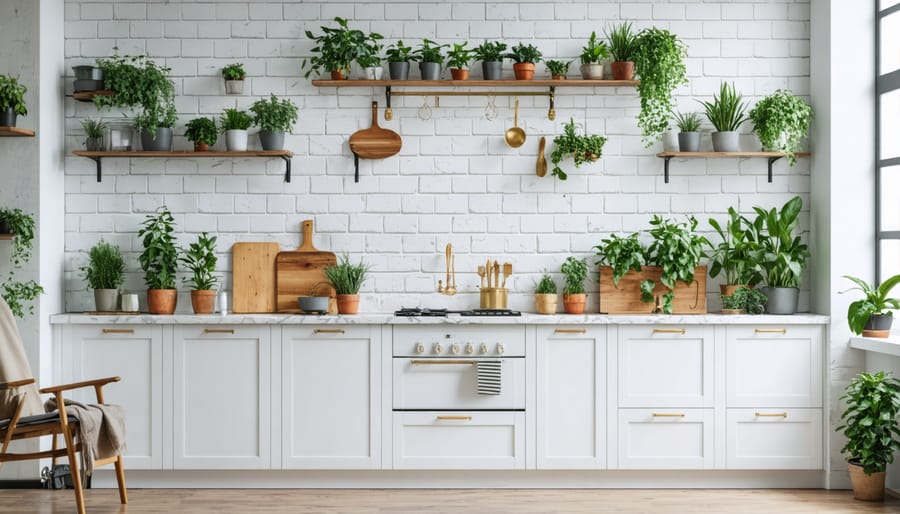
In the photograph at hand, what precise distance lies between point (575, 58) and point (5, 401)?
3.57m

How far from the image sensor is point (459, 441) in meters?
4.86

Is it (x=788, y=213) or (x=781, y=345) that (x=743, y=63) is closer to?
(x=788, y=213)

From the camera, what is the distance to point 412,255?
5.30 metres

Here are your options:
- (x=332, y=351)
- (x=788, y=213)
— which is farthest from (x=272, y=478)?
(x=788, y=213)

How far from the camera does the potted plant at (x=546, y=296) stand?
5.09 m

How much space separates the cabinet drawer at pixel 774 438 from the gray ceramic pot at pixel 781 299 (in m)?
0.56

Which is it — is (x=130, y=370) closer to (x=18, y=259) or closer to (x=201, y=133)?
(x=18, y=259)

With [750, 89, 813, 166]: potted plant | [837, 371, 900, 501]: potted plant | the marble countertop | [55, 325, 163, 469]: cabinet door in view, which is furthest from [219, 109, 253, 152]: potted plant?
[837, 371, 900, 501]: potted plant

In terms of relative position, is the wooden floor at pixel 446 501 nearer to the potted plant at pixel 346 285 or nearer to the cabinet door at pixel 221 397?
the cabinet door at pixel 221 397

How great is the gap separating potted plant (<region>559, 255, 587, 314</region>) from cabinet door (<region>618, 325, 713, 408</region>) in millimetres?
321

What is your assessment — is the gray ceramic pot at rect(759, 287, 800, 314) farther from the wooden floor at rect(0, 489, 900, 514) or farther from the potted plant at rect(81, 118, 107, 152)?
the potted plant at rect(81, 118, 107, 152)

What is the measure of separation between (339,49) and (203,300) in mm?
1616

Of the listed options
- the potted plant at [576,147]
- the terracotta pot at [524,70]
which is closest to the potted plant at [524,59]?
the terracotta pot at [524,70]

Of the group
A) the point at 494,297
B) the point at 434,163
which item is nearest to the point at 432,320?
the point at 494,297
